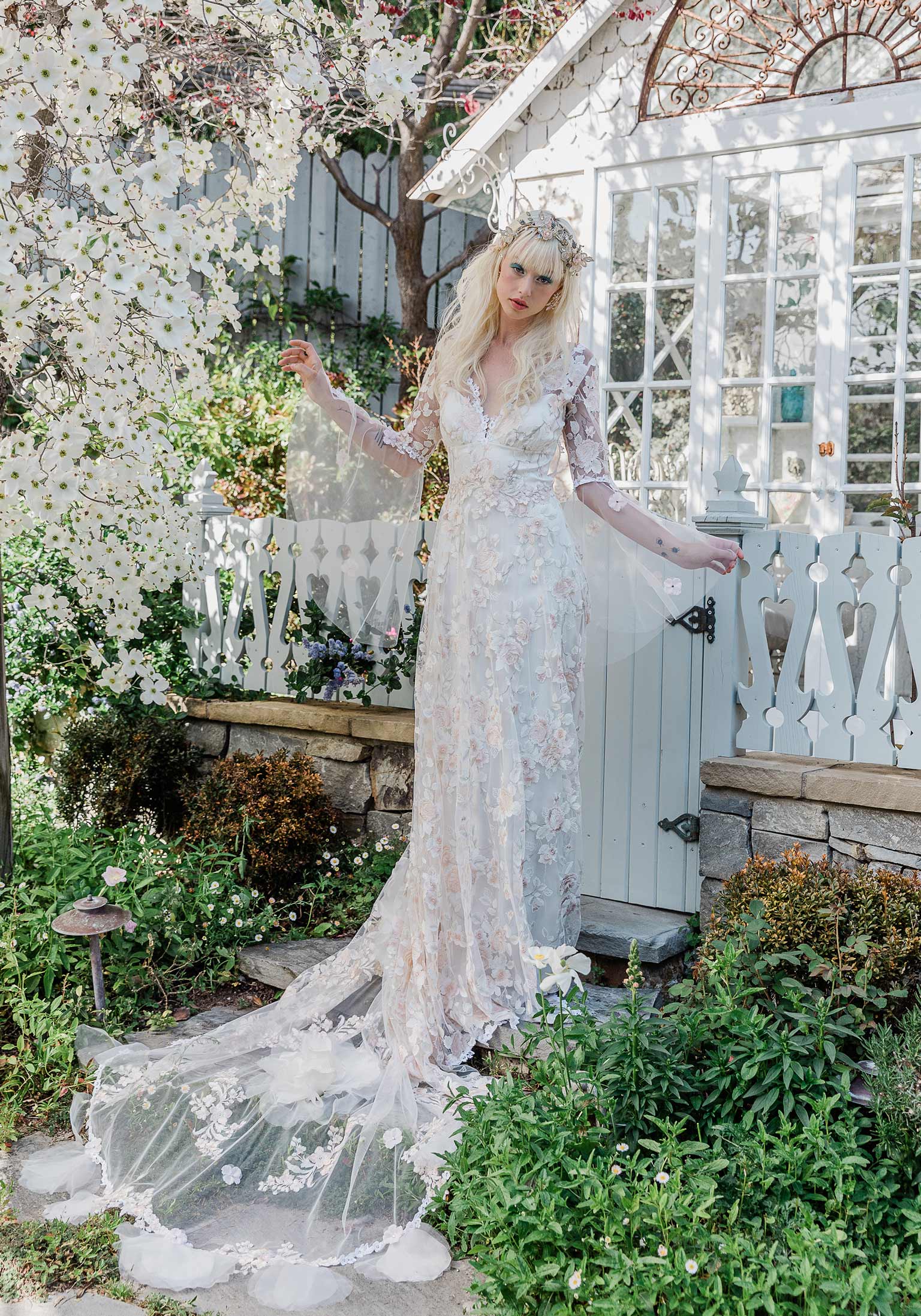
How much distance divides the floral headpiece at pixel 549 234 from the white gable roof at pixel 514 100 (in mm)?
2460

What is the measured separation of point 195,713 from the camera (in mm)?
4680

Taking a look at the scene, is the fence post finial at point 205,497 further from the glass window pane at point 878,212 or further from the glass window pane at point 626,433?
the glass window pane at point 878,212

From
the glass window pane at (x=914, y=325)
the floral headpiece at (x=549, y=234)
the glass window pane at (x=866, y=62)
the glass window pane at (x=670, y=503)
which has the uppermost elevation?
the glass window pane at (x=866, y=62)

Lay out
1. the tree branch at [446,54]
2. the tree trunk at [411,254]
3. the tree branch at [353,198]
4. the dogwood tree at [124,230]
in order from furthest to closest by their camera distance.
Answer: the tree branch at [353,198], the tree trunk at [411,254], the tree branch at [446,54], the dogwood tree at [124,230]

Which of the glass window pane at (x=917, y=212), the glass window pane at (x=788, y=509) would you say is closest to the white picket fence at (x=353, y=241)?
the glass window pane at (x=788, y=509)

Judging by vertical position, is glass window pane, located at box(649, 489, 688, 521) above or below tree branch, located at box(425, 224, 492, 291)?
below

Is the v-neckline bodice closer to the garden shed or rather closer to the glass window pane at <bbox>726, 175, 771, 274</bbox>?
→ the garden shed

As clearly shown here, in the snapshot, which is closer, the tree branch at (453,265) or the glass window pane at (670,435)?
the glass window pane at (670,435)

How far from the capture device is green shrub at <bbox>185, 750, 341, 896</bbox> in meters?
3.95

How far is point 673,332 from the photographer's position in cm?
507

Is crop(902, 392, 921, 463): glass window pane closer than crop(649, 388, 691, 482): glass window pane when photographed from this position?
Yes

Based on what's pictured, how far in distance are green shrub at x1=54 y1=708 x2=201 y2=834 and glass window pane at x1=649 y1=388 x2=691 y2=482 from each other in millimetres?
2356

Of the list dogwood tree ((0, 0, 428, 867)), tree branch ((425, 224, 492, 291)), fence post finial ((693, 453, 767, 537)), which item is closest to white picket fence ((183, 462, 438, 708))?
dogwood tree ((0, 0, 428, 867))

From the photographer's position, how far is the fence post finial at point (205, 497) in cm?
491
